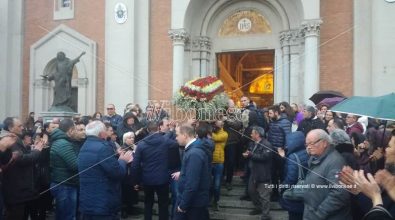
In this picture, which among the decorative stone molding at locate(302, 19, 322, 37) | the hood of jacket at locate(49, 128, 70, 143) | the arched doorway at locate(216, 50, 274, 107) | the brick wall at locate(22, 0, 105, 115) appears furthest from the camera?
the arched doorway at locate(216, 50, 274, 107)

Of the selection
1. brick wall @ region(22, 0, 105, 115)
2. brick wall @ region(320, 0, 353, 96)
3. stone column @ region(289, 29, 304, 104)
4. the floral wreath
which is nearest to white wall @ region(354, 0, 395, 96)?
brick wall @ region(320, 0, 353, 96)

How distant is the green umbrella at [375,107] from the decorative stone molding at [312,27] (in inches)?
321

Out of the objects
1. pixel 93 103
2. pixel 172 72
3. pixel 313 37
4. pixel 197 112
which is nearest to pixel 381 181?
pixel 197 112

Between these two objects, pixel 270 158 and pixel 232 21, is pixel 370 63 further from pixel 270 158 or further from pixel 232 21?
pixel 270 158

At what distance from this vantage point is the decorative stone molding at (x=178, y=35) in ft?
46.3

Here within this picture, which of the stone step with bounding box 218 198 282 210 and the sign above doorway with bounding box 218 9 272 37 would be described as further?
the sign above doorway with bounding box 218 9 272 37

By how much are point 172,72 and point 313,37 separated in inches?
195

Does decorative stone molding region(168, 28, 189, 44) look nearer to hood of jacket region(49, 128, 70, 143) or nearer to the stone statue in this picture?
the stone statue

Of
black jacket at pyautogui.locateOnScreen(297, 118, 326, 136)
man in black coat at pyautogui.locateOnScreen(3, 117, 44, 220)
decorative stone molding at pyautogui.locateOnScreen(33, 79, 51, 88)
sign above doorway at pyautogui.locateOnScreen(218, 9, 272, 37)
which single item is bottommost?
man in black coat at pyautogui.locateOnScreen(3, 117, 44, 220)

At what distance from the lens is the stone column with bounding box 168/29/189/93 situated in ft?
46.5

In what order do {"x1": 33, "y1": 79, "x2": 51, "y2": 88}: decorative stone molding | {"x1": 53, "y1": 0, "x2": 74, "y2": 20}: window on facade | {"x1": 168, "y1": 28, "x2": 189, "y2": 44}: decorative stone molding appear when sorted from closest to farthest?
{"x1": 168, "y1": 28, "x2": 189, "y2": 44}: decorative stone molding → {"x1": 53, "y1": 0, "x2": 74, "y2": 20}: window on facade → {"x1": 33, "y1": 79, "x2": 51, "y2": 88}: decorative stone molding

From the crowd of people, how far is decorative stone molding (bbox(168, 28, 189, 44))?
6.60 m

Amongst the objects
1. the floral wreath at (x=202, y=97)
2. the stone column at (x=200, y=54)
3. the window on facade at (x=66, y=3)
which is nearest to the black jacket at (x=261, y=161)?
the floral wreath at (x=202, y=97)

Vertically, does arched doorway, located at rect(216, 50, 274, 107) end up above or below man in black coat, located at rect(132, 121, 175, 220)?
above
